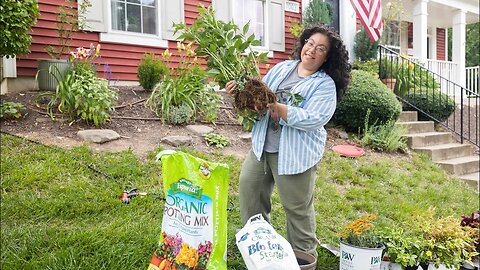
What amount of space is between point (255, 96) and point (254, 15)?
511 centimetres

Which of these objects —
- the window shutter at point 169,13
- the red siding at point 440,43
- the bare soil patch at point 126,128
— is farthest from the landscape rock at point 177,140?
the red siding at point 440,43

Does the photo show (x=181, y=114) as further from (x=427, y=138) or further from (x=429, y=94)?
(x=429, y=94)

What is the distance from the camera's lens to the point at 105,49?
5.32 meters

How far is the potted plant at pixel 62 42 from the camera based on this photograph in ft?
15.4

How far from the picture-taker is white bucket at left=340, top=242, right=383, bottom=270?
1961 mm

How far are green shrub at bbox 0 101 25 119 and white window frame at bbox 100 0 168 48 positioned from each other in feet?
5.19

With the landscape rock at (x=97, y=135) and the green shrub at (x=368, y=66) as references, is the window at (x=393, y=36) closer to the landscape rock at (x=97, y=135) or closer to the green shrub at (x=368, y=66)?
the green shrub at (x=368, y=66)

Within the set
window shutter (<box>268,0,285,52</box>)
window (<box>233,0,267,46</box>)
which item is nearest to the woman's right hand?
window shutter (<box>268,0,285,52</box>)

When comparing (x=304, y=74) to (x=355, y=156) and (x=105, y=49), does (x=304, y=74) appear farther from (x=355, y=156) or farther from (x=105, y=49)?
(x=105, y=49)

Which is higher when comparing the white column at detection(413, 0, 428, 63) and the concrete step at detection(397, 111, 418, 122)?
the white column at detection(413, 0, 428, 63)

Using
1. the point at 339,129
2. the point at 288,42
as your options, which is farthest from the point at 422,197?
the point at 288,42

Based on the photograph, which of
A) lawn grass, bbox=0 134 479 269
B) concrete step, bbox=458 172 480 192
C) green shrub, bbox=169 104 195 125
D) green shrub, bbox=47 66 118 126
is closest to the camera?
lawn grass, bbox=0 134 479 269

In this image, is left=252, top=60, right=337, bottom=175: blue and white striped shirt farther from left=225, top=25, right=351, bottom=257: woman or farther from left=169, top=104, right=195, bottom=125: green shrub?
left=169, top=104, right=195, bottom=125: green shrub

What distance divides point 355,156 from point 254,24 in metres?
2.79
